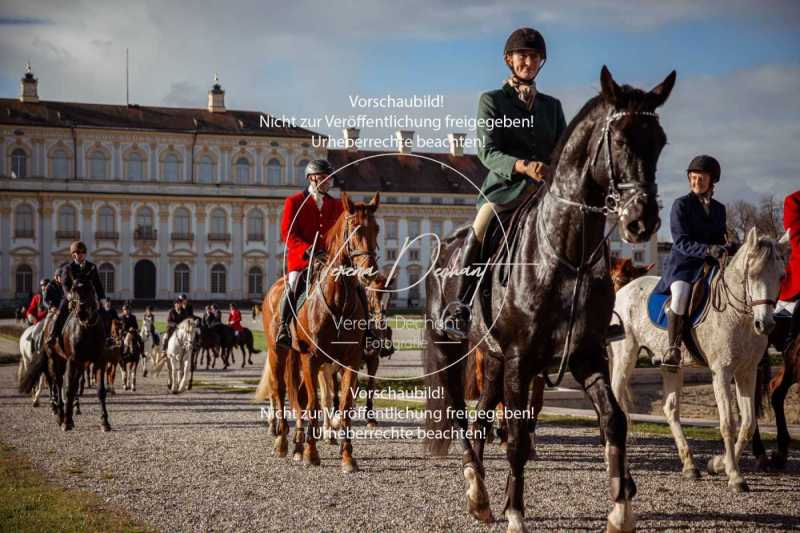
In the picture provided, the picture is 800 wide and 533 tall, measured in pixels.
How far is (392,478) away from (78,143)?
2541 inches

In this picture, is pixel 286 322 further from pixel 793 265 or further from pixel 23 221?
pixel 23 221

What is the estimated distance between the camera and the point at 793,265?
308 inches

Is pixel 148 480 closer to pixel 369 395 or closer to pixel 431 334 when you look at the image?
pixel 431 334

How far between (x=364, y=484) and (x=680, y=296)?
285 cm

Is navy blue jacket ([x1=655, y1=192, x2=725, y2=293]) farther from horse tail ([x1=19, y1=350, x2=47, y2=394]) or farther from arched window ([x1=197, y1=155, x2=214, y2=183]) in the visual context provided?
arched window ([x1=197, y1=155, x2=214, y2=183])

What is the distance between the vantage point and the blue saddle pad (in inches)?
284

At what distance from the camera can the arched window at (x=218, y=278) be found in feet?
220

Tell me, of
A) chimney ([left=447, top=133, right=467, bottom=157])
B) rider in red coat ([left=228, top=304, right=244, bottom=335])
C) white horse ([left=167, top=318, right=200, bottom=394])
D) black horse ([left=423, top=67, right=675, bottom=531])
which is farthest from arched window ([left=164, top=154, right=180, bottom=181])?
black horse ([left=423, top=67, right=675, bottom=531])

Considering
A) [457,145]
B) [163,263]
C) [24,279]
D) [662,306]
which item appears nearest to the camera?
[662,306]

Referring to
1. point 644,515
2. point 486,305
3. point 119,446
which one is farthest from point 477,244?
point 119,446

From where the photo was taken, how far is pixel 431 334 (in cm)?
649

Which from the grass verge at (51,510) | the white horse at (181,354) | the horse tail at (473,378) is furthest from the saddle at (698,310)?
the white horse at (181,354)

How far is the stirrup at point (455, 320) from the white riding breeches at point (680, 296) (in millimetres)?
2098

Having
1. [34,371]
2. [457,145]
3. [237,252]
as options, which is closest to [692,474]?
[34,371]
